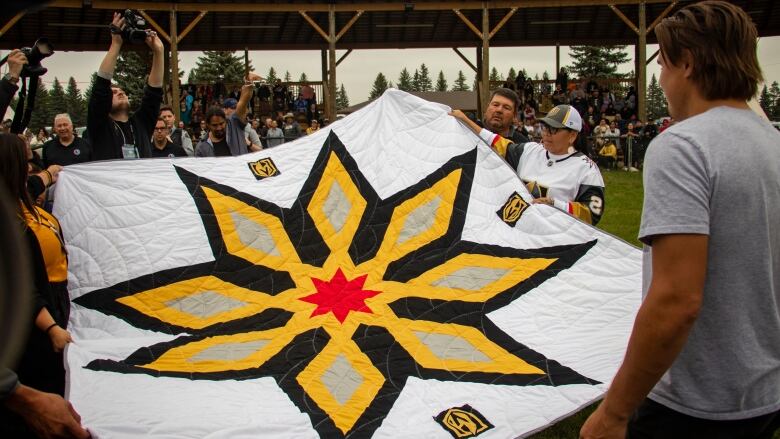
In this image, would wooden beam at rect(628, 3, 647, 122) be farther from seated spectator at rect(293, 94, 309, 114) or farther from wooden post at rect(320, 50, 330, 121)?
seated spectator at rect(293, 94, 309, 114)

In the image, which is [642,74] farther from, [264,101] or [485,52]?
[264,101]

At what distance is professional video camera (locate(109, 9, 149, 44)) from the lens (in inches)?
160

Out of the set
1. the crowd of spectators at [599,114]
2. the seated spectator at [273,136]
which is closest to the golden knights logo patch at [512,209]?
Result: the crowd of spectators at [599,114]

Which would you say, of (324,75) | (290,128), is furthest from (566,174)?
(324,75)

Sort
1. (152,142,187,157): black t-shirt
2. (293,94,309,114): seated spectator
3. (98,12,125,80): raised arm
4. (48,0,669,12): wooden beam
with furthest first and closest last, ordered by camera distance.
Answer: (293,94,309,114): seated spectator < (48,0,669,12): wooden beam < (152,142,187,157): black t-shirt < (98,12,125,80): raised arm

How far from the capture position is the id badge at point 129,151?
171 inches

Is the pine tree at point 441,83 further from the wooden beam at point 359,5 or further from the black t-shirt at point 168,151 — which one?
the black t-shirt at point 168,151

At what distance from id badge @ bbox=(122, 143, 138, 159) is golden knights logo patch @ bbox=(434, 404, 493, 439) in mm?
2637

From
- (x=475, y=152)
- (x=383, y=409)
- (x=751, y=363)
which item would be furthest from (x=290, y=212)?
(x=751, y=363)

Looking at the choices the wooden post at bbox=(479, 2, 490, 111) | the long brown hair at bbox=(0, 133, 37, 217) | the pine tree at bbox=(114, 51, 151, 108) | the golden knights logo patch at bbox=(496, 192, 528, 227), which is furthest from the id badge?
the pine tree at bbox=(114, 51, 151, 108)

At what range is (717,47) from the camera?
4.62 feet

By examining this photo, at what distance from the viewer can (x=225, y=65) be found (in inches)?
2010

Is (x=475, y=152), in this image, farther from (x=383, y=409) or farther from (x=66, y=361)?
(x=66, y=361)

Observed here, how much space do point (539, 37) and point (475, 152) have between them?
18239mm
